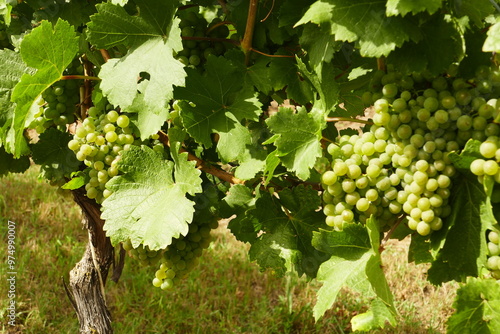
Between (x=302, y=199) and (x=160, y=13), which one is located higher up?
(x=160, y=13)

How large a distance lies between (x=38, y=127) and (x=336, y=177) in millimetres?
1158

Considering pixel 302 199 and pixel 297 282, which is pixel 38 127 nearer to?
pixel 302 199

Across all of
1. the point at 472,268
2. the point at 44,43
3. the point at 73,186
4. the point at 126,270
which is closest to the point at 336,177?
the point at 472,268

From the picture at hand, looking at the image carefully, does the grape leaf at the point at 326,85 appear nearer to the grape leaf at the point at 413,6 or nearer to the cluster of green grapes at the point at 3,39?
the grape leaf at the point at 413,6

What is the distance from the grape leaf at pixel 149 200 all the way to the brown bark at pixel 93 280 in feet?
2.46

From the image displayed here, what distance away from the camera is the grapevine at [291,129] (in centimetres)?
95

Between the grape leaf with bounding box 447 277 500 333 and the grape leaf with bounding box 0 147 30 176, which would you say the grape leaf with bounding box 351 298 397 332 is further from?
the grape leaf with bounding box 0 147 30 176

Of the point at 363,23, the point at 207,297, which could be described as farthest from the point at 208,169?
the point at 207,297

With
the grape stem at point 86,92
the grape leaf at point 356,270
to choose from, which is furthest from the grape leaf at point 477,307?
the grape stem at point 86,92

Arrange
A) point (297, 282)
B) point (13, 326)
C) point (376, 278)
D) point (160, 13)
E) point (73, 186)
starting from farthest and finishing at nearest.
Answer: point (297, 282) < point (13, 326) < point (73, 186) < point (160, 13) < point (376, 278)

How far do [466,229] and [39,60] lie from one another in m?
1.15

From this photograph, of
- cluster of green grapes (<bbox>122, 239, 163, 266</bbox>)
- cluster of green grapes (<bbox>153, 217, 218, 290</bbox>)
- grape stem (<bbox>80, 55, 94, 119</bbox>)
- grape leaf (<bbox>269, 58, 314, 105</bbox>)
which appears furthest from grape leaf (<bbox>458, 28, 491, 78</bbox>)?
grape stem (<bbox>80, 55, 94, 119</bbox>)

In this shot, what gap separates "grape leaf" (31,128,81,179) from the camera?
1757mm

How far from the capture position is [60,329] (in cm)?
302
